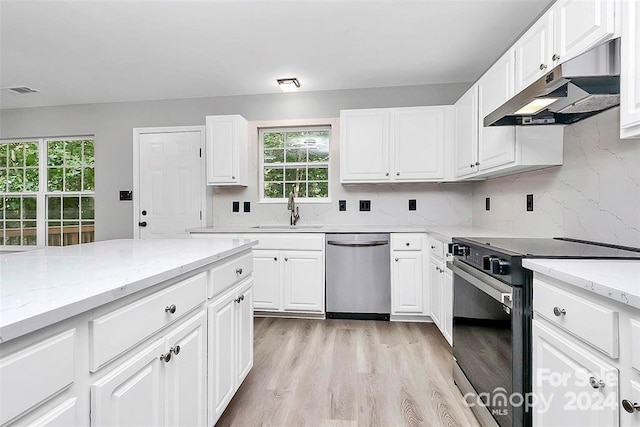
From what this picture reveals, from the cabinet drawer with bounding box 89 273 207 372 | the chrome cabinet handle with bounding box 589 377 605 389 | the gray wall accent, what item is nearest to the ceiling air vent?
the gray wall accent

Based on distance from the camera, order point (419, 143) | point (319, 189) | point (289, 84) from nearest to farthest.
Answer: point (419, 143) < point (289, 84) < point (319, 189)

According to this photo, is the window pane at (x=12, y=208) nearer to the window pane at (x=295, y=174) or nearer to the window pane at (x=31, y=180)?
the window pane at (x=31, y=180)

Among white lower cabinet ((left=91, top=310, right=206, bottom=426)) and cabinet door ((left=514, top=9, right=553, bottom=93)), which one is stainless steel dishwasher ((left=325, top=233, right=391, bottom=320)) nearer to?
cabinet door ((left=514, top=9, right=553, bottom=93))

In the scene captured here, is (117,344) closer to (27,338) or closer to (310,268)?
(27,338)

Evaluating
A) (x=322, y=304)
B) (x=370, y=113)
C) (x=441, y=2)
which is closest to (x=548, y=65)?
(x=441, y=2)

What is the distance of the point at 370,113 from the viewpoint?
3.47m

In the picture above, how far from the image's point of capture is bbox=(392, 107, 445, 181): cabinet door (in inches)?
133

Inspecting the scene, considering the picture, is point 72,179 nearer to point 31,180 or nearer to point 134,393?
point 31,180

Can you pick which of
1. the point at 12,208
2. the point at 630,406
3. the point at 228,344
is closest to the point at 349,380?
the point at 228,344

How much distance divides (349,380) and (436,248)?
1308 millimetres

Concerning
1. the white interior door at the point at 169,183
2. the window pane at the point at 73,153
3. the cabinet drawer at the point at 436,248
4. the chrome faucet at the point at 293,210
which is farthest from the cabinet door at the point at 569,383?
the window pane at the point at 73,153

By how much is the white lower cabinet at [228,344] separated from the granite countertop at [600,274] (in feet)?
4.31

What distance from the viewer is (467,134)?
2926mm

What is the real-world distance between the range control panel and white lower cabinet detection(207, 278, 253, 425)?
1.23 metres
